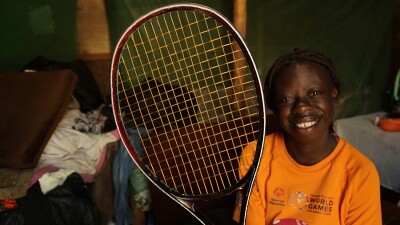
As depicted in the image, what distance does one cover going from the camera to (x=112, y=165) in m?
2.24

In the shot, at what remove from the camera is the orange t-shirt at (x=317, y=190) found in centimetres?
99

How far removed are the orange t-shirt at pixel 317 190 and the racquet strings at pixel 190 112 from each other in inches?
4.5

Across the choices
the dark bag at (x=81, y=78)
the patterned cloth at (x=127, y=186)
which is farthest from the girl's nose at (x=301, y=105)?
the dark bag at (x=81, y=78)

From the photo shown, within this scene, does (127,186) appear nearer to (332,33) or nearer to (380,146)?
(380,146)

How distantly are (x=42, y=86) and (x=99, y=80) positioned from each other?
0.54m

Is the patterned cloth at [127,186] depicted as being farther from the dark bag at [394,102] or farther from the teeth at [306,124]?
the dark bag at [394,102]

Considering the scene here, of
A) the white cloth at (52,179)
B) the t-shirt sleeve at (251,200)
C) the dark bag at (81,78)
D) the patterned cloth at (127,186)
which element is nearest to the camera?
the t-shirt sleeve at (251,200)

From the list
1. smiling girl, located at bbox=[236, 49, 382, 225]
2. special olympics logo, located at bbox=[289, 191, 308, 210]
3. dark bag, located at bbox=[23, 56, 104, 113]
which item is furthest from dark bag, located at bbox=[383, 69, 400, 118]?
dark bag, located at bbox=[23, 56, 104, 113]

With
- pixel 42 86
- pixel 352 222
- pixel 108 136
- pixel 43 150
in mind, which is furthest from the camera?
pixel 108 136

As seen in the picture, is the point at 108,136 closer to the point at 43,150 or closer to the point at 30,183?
the point at 43,150

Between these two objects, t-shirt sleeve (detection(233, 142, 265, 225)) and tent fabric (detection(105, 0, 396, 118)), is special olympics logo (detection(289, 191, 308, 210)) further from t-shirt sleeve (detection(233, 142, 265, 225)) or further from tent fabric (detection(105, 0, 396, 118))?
tent fabric (detection(105, 0, 396, 118))

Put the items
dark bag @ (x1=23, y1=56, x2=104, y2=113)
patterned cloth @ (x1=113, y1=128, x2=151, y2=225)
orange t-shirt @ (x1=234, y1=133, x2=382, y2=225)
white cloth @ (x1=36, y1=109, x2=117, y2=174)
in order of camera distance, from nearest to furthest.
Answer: orange t-shirt @ (x1=234, y1=133, x2=382, y2=225) → white cloth @ (x1=36, y1=109, x2=117, y2=174) → patterned cloth @ (x1=113, y1=128, x2=151, y2=225) → dark bag @ (x1=23, y1=56, x2=104, y2=113)

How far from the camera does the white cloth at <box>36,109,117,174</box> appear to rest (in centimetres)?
194

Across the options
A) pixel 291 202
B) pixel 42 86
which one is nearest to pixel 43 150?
pixel 42 86
